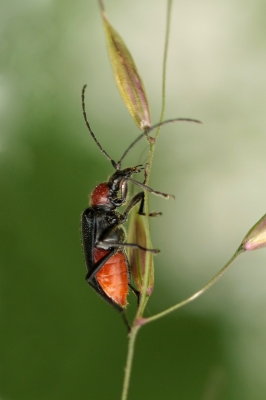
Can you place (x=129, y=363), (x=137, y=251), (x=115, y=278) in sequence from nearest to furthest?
1. (x=129, y=363)
2. (x=137, y=251)
3. (x=115, y=278)

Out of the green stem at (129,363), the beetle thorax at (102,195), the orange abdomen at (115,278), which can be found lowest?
the green stem at (129,363)

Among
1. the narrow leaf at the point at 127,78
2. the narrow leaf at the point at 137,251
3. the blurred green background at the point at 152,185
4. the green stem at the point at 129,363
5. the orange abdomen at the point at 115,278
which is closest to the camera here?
the green stem at the point at 129,363

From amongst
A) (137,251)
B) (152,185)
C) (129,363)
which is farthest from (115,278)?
(152,185)

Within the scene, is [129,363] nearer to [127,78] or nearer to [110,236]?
[127,78]

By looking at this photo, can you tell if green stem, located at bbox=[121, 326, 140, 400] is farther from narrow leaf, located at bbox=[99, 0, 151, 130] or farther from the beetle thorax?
the beetle thorax

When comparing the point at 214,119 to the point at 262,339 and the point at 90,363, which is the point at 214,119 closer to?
the point at 262,339

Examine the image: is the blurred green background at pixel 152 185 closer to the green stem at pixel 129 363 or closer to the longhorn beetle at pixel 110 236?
the longhorn beetle at pixel 110 236

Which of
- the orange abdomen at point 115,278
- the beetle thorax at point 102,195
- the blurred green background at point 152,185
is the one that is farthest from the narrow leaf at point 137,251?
the blurred green background at point 152,185

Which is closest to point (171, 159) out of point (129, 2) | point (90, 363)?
point (129, 2)
